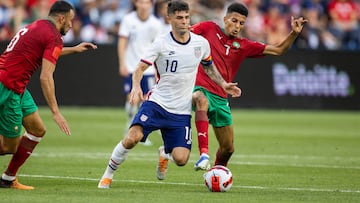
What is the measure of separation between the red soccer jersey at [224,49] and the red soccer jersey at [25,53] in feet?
7.55

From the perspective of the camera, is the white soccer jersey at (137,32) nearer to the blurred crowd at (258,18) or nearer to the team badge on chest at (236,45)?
the blurred crowd at (258,18)

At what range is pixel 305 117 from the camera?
86.1 feet

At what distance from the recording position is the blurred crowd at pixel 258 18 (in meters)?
26.5

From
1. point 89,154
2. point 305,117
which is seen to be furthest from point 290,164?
point 305,117

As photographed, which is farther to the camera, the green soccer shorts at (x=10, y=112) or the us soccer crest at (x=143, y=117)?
the us soccer crest at (x=143, y=117)

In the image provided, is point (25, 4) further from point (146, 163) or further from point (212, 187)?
point (212, 187)

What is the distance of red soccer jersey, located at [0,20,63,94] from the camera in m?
11.0

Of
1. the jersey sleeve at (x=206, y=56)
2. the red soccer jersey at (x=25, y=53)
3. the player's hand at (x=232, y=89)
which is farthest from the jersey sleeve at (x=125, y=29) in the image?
the red soccer jersey at (x=25, y=53)

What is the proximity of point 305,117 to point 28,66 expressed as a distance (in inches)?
633

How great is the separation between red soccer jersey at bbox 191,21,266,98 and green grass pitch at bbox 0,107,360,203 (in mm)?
1452

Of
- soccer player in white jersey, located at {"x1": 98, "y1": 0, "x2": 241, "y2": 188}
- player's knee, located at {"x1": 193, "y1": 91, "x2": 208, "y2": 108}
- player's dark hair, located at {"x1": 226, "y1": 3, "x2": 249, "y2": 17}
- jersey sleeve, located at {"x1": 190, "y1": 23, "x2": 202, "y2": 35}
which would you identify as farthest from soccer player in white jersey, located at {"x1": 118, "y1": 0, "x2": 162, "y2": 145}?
soccer player in white jersey, located at {"x1": 98, "y1": 0, "x2": 241, "y2": 188}

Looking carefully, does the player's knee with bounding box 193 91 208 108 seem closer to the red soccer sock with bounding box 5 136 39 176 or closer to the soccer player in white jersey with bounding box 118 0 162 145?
the red soccer sock with bounding box 5 136 39 176

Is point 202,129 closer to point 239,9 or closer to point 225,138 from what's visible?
point 225,138

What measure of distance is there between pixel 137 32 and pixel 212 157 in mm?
4017
